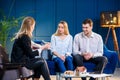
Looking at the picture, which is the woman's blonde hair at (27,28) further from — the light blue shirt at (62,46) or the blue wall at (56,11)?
the blue wall at (56,11)

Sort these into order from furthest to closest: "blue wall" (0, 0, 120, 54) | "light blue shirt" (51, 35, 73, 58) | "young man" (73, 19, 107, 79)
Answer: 1. "blue wall" (0, 0, 120, 54)
2. "light blue shirt" (51, 35, 73, 58)
3. "young man" (73, 19, 107, 79)

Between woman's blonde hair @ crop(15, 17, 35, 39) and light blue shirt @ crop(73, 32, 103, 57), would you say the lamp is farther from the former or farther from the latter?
woman's blonde hair @ crop(15, 17, 35, 39)

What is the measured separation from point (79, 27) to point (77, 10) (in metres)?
0.50

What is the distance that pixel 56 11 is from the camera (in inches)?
354

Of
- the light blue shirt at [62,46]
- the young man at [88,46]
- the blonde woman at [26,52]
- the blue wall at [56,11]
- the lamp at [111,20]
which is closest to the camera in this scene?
the blonde woman at [26,52]

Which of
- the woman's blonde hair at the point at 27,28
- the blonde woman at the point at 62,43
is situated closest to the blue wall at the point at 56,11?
the blonde woman at the point at 62,43

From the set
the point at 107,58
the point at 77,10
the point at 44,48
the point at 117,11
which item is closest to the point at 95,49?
the point at 107,58

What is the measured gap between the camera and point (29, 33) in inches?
199

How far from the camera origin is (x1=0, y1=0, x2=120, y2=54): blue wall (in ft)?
29.4

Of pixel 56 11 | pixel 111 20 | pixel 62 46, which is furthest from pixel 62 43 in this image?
pixel 56 11

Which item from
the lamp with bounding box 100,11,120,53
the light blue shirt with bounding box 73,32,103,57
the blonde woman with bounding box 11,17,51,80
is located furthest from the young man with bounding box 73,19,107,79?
the lamp with bounding box 100,11,120,53

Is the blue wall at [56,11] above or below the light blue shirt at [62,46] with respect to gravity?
above

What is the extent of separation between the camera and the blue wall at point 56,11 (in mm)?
8961

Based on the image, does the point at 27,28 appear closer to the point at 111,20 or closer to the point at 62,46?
the point at 62,46
